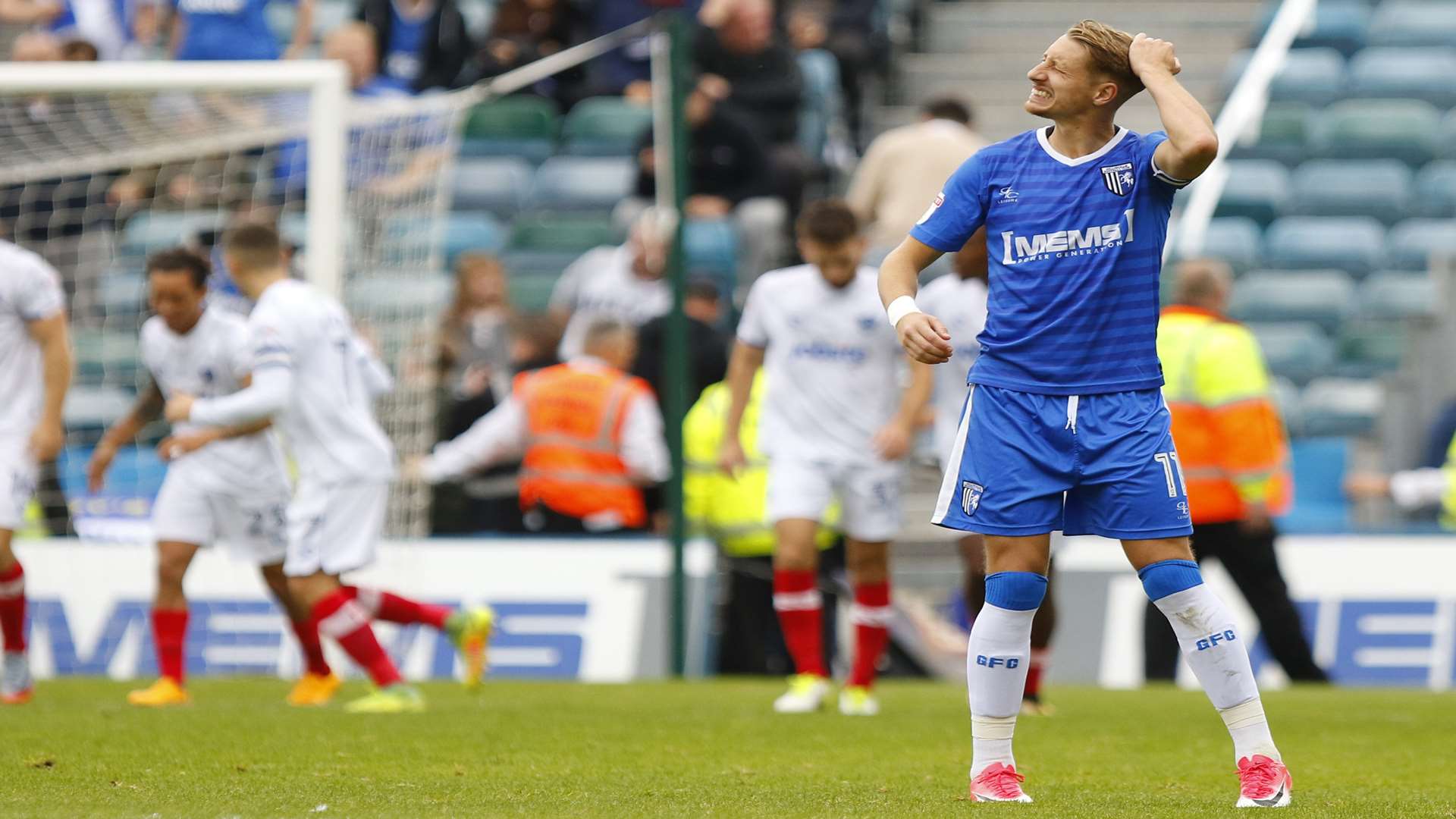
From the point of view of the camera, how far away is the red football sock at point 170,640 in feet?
28.8

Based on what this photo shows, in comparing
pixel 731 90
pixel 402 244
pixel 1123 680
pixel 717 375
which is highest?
pixel 731 90

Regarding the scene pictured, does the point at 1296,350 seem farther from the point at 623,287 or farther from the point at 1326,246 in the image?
the point at 623,287

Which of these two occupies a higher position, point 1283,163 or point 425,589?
point 1283,163

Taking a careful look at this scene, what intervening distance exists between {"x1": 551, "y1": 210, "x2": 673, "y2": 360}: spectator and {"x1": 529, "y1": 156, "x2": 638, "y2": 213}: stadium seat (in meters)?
1.46

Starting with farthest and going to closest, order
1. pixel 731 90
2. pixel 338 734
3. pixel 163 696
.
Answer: pixel 731 90
pixel 163 696
pixel 338 734

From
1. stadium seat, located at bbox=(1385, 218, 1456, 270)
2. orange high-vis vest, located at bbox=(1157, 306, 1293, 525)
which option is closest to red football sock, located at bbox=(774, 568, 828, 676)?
orange high-vis vest, located at bbox=(1157, 306, 1293, 525)

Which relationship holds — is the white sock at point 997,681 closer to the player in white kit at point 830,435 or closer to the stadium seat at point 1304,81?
the player in white kit at point 830,435

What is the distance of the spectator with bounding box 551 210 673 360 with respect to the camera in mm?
13023

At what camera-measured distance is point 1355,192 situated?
A: 14367 millimetres

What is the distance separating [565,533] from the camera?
1166cm

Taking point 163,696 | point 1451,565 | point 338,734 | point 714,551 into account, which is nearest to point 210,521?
point 163,696

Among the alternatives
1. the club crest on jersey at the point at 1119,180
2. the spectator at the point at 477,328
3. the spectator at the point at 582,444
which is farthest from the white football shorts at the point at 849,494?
the spectator at the point at 477,328

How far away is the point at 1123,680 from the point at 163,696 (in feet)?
17.0

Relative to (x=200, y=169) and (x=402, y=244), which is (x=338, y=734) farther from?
(x=200, y=169)
